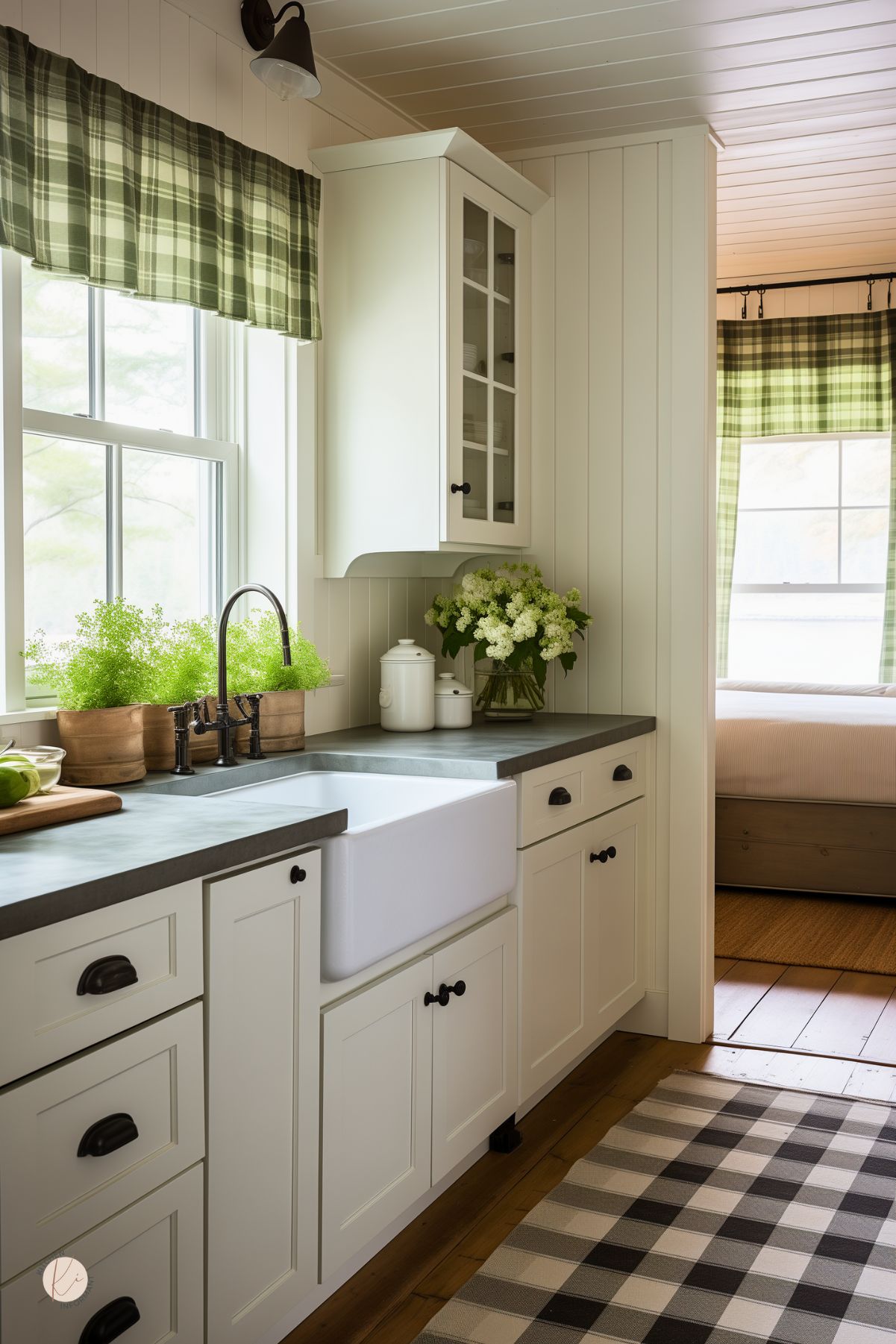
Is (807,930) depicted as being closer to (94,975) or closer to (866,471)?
(866,471)

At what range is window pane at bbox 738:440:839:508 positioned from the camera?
22.0ft

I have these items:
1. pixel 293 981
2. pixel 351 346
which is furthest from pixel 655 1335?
pixel 351 346

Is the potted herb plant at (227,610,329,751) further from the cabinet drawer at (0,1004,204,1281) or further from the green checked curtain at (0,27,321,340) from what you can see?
the cabinet drawer at (0,1004,204,1281)

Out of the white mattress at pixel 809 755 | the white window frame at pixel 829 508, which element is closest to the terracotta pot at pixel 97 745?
the white mattress at pixel 809 755

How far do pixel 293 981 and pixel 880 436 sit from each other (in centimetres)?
562

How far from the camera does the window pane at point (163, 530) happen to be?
102 inches

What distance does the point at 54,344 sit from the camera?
2.35 meters

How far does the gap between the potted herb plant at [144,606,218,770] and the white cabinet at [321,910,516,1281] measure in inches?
25.7

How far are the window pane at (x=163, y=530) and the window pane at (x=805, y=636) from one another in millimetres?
4321

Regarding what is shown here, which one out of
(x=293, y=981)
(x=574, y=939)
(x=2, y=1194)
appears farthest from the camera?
(x=574, y=939)

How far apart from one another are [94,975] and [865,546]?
19.5 feet

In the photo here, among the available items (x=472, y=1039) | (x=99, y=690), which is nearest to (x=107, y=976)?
(x=99, y=690)

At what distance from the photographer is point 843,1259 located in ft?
7.32

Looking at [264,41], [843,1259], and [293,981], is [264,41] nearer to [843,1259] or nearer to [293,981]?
[293,981]
